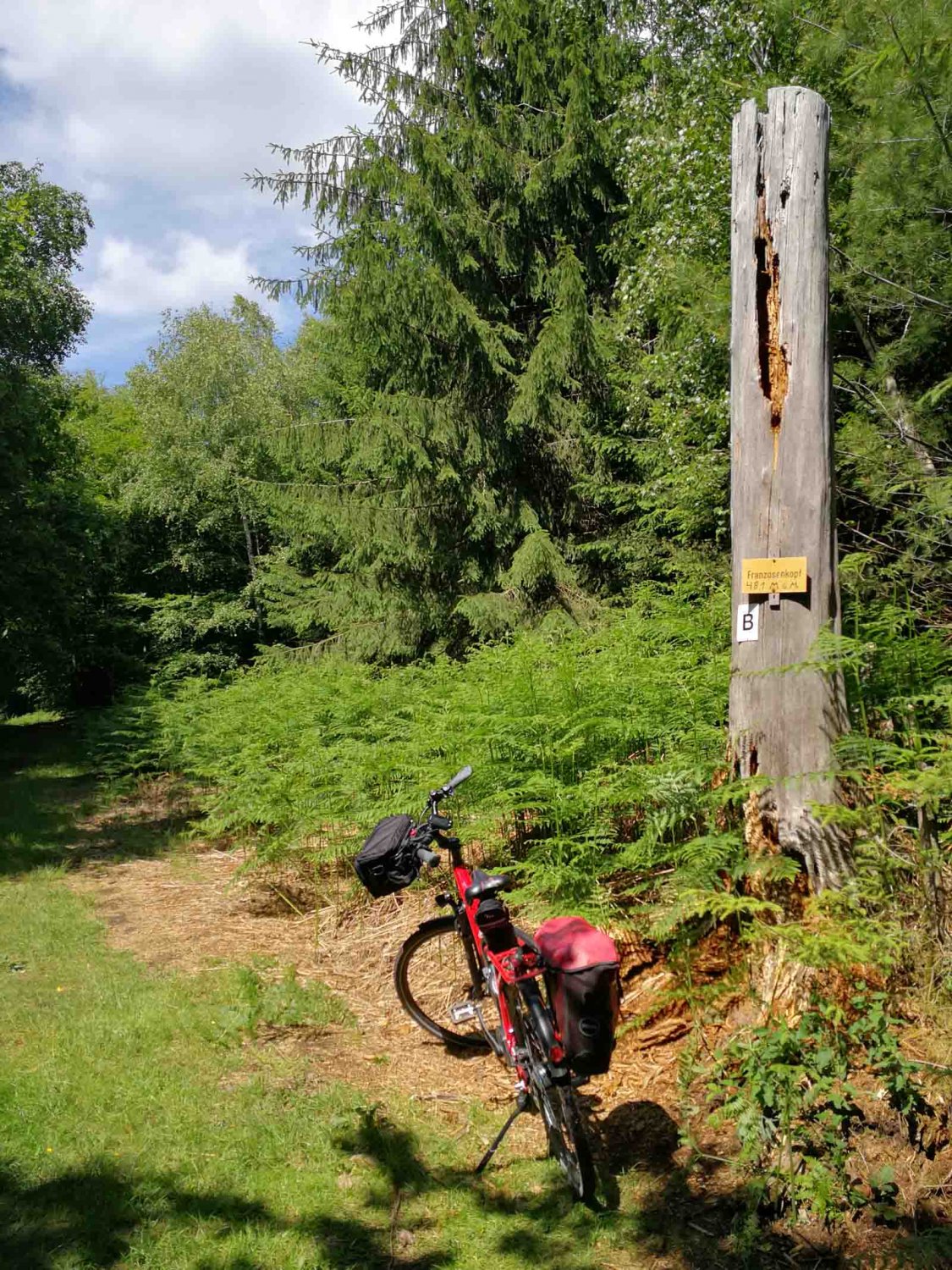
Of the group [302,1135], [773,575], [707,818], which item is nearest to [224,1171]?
[302,1135]

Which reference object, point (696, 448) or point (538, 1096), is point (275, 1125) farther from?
point (696, 448)

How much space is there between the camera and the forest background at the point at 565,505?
4.28 metres

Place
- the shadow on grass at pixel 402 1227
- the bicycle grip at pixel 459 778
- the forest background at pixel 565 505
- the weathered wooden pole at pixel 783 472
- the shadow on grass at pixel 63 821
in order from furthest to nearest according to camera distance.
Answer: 1. the shadow on grass at pixel 63 821
2. the forest background at pixel 565 505
3. the bicycle grip at pixel 459 778
4. the weathered wooden pole at pixel 783 472
5. the shadow on grass at pixel 402 1227

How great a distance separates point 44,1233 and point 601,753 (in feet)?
11.1

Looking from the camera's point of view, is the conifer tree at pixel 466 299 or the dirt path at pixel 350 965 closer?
the dirt path at pixel 350 965

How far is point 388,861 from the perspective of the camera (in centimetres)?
388

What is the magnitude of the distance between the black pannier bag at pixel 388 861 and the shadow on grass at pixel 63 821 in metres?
5.39

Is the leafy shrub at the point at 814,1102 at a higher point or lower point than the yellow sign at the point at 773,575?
lower

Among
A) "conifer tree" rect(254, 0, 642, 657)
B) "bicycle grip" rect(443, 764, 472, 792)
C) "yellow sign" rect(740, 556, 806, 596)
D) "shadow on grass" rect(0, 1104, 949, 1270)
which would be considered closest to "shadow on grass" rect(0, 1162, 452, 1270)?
"shadow on grass" rect(0, 1104, 949, 1270)

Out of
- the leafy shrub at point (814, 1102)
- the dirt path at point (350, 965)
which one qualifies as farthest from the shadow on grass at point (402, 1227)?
the dirt path at point (350, 965)

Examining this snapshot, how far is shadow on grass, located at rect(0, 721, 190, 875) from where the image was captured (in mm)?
8750

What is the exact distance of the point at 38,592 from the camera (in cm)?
1580

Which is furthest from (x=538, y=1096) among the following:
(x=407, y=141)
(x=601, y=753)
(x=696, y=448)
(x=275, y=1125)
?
(x=407, y=141)

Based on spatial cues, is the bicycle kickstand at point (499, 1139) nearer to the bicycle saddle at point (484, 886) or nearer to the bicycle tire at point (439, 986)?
the bicycle tire at point (439, 986)
